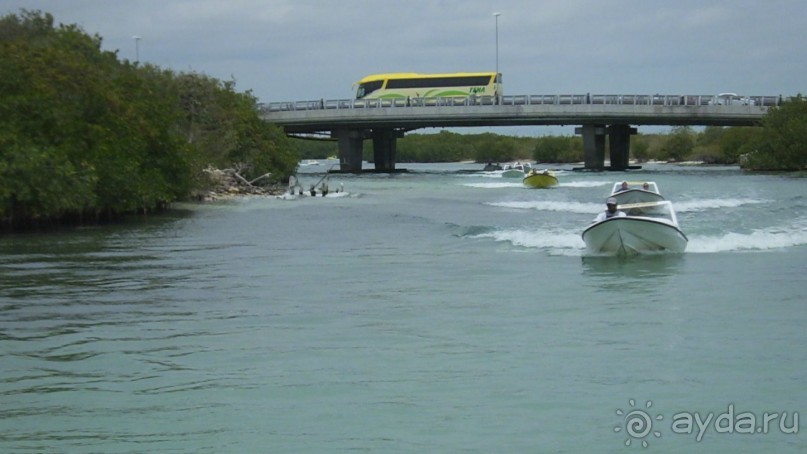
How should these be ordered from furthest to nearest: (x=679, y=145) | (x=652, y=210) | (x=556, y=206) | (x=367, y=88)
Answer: (x=679, y=145)
(x=367, y=88)
(x=556, y=206)
(x=652, y=210)

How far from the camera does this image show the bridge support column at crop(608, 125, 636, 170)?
99081 mm

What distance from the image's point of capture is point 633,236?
25.0m

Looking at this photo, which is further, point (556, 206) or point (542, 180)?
point (542, 180)

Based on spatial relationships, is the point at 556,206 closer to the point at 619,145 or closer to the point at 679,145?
the point at 619,145

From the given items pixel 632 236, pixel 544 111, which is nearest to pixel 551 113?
pixel 544 111

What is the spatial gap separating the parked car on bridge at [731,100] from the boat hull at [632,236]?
6491 cm

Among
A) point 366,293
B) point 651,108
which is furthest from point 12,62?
point 651,108

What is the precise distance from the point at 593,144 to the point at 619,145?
18.7ft

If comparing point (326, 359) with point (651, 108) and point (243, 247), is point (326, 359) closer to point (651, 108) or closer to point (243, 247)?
point (243, 247)

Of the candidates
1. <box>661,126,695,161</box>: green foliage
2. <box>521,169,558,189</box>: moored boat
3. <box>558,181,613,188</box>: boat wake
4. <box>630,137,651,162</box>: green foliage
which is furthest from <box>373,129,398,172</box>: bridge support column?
<box>630,137,651,162</box>: green foliage

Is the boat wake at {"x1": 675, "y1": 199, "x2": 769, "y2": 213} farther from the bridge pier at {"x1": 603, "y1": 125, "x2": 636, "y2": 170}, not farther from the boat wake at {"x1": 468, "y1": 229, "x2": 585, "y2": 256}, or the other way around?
the bridge pier at {"x1": 603, "y1": 125, "x2": 636, "y2": 170}

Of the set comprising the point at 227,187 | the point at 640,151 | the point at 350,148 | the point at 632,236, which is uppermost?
the point at 350,148

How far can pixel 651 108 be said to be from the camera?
8644 cm

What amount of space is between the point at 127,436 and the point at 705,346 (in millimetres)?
7818
